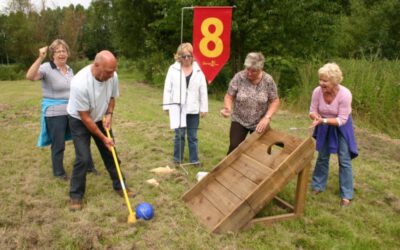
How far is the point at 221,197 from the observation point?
3.71 metres

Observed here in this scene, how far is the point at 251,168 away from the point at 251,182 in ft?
0.68

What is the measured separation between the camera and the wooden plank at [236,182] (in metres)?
3.59

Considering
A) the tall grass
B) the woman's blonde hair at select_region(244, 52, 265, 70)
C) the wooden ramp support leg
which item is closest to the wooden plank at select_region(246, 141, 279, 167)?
the wooden ramp support leg

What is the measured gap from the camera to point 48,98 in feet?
14.6

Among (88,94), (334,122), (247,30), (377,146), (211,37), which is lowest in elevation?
(377,146)

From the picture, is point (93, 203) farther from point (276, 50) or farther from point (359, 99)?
point (276, 50)

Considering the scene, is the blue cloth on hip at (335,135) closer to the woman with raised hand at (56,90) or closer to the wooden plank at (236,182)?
the wooden plank at (236,182)

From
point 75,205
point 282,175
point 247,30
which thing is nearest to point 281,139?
point 282,175

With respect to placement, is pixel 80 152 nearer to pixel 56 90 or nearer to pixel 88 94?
pixel 88 94

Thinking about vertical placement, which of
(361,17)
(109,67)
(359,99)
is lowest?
(359,99)

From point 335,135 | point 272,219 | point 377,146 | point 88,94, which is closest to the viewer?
point 88,94

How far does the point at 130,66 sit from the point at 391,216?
85.5 ft

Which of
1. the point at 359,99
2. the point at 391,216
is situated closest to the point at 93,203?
the point at 391,216

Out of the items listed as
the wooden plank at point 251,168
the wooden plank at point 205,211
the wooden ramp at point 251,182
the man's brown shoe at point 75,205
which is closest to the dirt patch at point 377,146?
the wooden ramp at point 251,182
